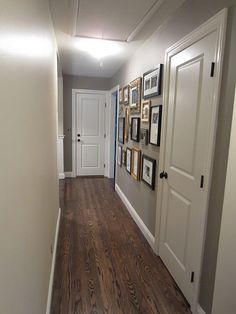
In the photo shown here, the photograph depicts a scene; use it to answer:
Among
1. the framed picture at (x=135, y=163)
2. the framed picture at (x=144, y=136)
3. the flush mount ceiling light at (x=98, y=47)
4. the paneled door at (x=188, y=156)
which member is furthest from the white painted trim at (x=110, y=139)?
the paneled door at (x=188, y=156)

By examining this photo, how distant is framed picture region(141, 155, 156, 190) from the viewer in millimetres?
2550

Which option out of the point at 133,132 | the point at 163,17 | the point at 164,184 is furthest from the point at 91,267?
the point at 163,17

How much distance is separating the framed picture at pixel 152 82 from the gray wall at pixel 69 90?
2.70m

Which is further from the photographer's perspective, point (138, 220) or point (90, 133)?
point (90, 133)

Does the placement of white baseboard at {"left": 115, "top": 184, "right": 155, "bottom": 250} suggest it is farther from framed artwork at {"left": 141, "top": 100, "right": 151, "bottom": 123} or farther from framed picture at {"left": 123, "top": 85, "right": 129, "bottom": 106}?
framed picture at {"left": 123, "top": 85, "right": 129, "bottom": 106}

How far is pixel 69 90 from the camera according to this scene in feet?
16.7

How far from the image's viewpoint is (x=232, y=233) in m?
1.46

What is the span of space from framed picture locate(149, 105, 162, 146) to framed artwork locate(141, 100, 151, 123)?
0.37 ft

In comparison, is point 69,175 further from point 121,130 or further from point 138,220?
point 138,220

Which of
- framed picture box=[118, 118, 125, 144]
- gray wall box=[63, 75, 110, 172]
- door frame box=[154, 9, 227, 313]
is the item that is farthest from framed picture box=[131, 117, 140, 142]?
gray wall box=[63, 75, 110, 172]

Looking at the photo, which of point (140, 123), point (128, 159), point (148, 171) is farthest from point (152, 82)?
point (128, 159)

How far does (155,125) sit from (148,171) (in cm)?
57

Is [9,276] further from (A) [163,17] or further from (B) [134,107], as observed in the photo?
(B) [134,107]

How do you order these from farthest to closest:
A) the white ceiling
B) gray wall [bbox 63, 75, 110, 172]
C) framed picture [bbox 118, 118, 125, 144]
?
1. gray wall [bbox 63, 75, 110, 172]
2. framed picture [bbox 118, 118, 125, 144]
3. the white ceiling
